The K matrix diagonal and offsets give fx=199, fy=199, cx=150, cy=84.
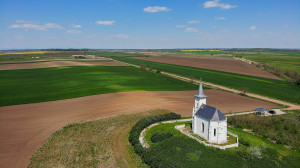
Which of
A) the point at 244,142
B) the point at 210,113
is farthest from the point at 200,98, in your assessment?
the point at 244,142

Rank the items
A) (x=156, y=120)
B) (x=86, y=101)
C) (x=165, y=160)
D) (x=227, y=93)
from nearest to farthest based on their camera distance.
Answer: (x=165, y=160) < (x=156, y=120) < (x=86, y=101) < (x=227, y=93)

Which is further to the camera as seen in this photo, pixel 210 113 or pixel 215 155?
pixel 210 113

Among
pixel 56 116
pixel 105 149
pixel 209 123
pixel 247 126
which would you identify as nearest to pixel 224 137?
pixel 209 123

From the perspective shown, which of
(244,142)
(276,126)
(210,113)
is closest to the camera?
(244,142)

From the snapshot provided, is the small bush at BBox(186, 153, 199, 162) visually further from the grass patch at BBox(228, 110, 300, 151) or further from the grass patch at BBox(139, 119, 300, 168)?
the grass patch at BBox(228, 110, 300, 151)

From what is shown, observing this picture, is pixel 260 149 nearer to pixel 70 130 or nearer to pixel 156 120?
pixel 156 120

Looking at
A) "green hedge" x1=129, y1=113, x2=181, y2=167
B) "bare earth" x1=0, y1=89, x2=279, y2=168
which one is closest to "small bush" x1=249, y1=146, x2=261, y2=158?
"green hedge" x1=129, y1=113, x2=181, y2=167

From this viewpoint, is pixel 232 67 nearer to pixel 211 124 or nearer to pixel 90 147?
pixel 211 124
